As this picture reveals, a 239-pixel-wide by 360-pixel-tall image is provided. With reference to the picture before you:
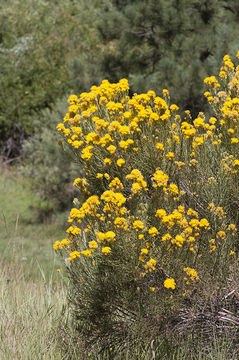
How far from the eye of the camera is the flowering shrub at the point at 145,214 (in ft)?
10.9

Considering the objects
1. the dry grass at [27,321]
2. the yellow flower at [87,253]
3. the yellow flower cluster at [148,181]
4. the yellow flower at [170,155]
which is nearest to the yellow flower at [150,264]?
the yellow flower cluster at [148,181]

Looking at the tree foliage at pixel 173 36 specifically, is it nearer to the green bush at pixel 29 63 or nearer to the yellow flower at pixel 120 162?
the yellow flower at pixel 120 162

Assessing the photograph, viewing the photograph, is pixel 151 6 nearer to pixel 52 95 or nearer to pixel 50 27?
pixel 52 95

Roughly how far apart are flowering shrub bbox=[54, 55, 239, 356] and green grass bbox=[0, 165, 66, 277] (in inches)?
171

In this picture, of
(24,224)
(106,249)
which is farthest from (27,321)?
(24,224)

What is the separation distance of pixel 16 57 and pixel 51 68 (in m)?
0.92

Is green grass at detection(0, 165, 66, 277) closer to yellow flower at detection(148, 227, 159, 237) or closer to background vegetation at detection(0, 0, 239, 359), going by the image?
background vegetation at detection(0, 0, 239, 359)

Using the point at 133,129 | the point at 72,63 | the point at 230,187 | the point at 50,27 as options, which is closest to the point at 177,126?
the point at 133,129

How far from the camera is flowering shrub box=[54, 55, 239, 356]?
10.9 feet

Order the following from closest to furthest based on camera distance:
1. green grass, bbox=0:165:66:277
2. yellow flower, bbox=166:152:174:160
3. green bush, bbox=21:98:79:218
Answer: yellow flower, bbox=166:152:174:160, green grass, bbox=0:165:66:277, green bush, bbox=21:98:79:218

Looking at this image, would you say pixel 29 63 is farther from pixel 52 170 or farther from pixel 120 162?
pixel 120 162

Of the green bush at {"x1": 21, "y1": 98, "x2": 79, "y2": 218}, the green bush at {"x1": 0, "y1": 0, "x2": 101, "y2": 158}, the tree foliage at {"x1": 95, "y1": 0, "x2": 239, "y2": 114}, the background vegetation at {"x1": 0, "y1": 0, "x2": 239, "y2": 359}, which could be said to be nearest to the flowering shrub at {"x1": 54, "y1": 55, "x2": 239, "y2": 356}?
the background vegetation at {"x1": 0, "y1": 0, "x2": 239, "y2": 359}

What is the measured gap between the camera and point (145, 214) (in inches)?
138

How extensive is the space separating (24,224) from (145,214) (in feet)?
25.2
